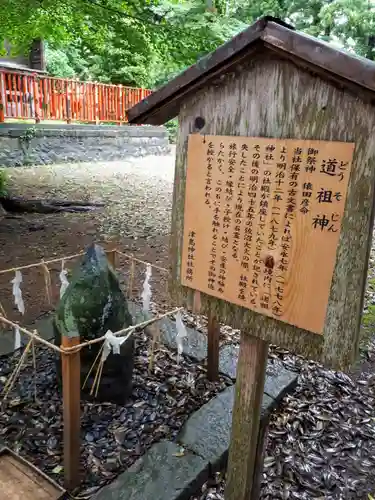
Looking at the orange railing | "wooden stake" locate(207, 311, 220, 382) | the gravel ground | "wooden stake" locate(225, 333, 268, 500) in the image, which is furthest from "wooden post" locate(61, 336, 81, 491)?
the orange railing

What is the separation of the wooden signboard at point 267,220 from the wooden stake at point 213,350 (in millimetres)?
1462

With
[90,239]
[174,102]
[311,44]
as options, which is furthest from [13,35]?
[311,44]

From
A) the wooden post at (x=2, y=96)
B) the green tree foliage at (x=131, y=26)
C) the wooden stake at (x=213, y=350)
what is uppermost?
the green tree foliage at (x=131, y=26)

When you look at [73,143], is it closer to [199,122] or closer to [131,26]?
[131,26]

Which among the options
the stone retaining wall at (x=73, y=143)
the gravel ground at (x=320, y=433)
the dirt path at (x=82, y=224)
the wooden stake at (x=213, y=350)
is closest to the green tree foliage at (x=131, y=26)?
the dirt path at (x=82, y=224)

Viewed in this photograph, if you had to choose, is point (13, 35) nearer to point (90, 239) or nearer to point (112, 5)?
point (112, 5)

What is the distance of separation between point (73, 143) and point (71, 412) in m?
11.6

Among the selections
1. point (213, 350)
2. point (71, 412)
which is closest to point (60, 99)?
point (213, 350)

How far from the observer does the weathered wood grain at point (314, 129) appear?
1338 mm

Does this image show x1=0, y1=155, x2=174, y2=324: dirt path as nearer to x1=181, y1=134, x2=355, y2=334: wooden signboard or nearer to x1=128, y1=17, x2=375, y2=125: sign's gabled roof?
x1=181, y1=134, x2=355, y2=334: wooden signboard

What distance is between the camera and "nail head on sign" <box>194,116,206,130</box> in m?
1.74

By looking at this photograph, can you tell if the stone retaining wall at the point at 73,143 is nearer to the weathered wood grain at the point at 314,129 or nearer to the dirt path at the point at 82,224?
the dirt path at the point at 82,224

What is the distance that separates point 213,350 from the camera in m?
3.35

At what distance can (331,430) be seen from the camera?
3.08 m
